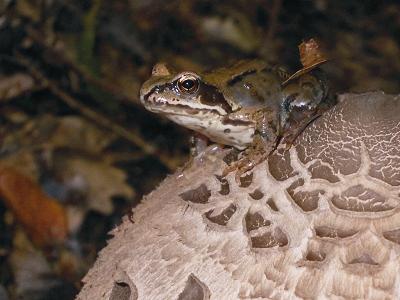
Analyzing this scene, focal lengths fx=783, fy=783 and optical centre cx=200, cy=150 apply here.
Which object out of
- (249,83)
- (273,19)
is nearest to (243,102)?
(249,83)

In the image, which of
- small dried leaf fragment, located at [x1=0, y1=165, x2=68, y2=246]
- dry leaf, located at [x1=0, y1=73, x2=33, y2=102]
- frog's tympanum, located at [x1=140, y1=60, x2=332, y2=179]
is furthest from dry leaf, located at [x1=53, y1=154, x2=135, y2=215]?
frog's tympanum, located at [x1=140, y1=60, x2=332, y2=179]

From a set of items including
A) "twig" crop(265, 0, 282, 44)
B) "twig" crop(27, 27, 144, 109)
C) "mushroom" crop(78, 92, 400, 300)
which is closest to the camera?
"mushroom" crop(78, 92, 400, 300)

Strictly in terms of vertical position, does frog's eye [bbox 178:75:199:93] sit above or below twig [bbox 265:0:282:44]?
below

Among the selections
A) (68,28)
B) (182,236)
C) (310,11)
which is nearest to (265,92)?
(182,236)

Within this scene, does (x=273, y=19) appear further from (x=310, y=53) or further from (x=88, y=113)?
(x=310, y=53)

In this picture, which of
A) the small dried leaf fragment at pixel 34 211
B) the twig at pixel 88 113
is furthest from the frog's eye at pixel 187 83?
the twig at pixel 88 113

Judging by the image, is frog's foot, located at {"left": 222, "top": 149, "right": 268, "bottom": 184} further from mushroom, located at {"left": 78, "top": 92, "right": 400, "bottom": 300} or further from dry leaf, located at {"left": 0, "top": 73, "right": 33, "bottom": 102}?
dry leaf, located at {"left": 0, "top": 73, "right": 33, "bottom": 102}
